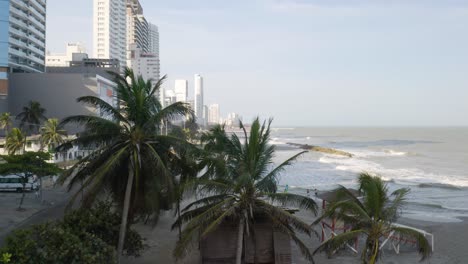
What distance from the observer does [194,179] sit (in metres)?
14.1

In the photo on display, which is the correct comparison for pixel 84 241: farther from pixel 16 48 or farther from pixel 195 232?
pixel 16 48

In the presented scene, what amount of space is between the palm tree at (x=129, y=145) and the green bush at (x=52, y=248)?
241 centimetres

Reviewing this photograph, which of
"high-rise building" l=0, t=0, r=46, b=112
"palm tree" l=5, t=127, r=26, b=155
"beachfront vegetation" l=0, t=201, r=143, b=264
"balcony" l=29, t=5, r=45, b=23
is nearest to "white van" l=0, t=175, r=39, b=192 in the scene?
"palm tree" l=5, t=127, r=26, b=155

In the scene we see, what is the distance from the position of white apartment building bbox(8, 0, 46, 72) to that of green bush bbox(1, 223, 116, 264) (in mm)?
→ 76400

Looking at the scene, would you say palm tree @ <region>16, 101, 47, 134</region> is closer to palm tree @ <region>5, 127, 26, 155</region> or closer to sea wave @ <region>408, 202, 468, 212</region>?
palm tree @ <region>5, 127, 26, 155</region>

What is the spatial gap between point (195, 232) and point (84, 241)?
306 cm

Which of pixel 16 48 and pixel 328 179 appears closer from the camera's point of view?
pixel 328 179

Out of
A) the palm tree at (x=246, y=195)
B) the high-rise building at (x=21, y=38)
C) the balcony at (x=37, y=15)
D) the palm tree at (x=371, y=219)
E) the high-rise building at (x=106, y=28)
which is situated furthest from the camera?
the high-rise building at (x=106, y=28)

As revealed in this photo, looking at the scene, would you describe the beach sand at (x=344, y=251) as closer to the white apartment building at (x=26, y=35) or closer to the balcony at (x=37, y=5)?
the white apartment building at (x=26, y=35)

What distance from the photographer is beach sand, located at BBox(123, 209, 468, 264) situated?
720 inches

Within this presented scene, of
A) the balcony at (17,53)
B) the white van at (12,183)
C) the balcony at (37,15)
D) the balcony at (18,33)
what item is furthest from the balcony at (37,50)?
the white van at (12,183)

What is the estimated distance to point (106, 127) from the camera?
15.5 metres

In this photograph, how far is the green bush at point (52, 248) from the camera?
35.5 ft

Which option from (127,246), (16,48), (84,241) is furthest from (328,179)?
(16,48)
